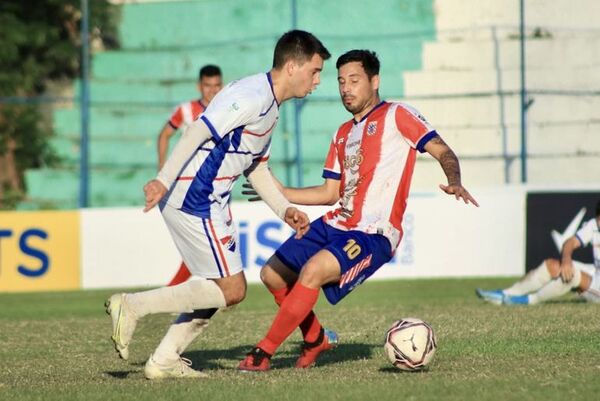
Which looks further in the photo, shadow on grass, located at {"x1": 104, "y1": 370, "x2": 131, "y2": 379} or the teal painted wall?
the teal painted wall

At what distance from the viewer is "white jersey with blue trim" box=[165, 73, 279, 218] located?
7.79 meters

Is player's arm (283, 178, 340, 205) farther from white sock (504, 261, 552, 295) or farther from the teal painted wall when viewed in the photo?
the teal painted wall

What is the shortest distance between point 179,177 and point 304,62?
43.4 inches

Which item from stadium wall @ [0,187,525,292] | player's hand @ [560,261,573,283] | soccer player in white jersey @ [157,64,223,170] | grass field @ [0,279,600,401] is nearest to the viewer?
grass field @ [0,279,600,401]

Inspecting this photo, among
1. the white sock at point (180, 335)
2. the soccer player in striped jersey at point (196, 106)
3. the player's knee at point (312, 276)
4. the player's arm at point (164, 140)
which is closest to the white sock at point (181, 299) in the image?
the white sock at point (180, 335)

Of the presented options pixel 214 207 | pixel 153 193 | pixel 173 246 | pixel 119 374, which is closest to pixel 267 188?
pixel 214 207

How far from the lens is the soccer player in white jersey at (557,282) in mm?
13469

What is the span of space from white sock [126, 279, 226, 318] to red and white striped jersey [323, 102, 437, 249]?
3.81 ft

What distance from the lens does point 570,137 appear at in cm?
2064

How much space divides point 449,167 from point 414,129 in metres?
0.47

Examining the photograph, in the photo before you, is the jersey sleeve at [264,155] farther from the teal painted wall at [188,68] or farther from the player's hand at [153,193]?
the teal painted wall at [188,68]

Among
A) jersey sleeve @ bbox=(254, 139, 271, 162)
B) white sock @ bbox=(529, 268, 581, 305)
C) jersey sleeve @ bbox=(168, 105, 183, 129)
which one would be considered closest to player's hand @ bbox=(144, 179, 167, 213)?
jersey sleeve @ bbox=(254, 139, 271, 162)

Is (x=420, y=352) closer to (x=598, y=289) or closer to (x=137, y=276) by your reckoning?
(x=598, y=289)

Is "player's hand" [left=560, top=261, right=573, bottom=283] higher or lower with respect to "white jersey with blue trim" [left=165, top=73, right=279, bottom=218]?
lower
